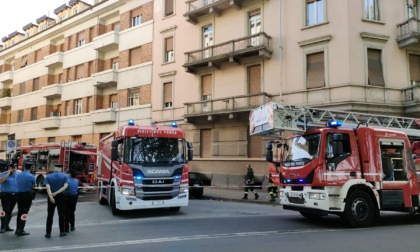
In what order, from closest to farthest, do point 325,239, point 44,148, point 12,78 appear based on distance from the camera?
point 325,239 → point 44,148 → point 12,78

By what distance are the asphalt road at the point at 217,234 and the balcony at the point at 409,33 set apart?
35.9ft

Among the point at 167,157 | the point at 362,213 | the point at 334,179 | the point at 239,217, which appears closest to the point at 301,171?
the point at 334,179

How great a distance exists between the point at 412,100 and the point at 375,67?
2452mm

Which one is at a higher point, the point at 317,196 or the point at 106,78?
the point at 106,78

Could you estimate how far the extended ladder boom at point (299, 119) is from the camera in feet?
33.6

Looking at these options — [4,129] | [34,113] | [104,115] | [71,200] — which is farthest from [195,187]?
[4,129]

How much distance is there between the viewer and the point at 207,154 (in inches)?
983

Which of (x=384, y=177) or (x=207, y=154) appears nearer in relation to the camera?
(x=384, y=177)

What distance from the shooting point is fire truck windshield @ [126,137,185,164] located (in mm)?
11945

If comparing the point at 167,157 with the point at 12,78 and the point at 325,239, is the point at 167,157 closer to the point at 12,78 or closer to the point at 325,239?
the point at 325,239

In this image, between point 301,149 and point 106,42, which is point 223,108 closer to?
point 301,149

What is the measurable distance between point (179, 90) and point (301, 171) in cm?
1781

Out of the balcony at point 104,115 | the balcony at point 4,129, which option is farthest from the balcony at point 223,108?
the balcony at point 4,129

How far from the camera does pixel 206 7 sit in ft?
80.6
